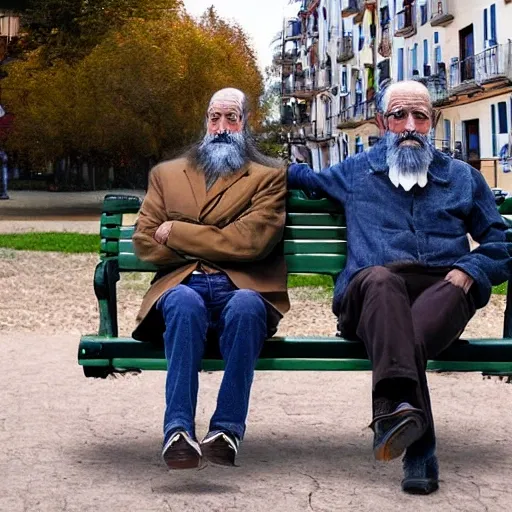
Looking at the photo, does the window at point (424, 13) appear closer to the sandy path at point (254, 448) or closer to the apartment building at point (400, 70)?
the apartment building at point (400, 70)

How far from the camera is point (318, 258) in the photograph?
572 centimetres

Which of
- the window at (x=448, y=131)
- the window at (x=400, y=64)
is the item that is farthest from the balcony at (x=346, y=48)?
the window at (x=448, y=131)

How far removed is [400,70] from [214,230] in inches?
1520

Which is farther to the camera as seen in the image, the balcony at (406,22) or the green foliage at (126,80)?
the balcony at (406,22)

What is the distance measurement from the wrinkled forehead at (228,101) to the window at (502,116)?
1004 inches

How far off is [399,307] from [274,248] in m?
0.95

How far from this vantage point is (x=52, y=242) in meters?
20.8

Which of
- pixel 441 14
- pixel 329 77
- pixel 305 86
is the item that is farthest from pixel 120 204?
pixel 305 86

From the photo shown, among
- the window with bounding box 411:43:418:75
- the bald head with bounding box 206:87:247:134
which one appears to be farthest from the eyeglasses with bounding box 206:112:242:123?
the window with bounding box 411:43:418:75

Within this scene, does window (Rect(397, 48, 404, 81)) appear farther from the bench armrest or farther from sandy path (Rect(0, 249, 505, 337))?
the bench armrest

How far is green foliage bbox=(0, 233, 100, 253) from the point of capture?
19.4 metres

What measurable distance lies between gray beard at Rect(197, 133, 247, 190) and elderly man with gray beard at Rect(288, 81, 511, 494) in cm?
24

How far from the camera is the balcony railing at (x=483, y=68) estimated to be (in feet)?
99.0

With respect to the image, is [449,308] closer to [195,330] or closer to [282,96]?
[195,330]
